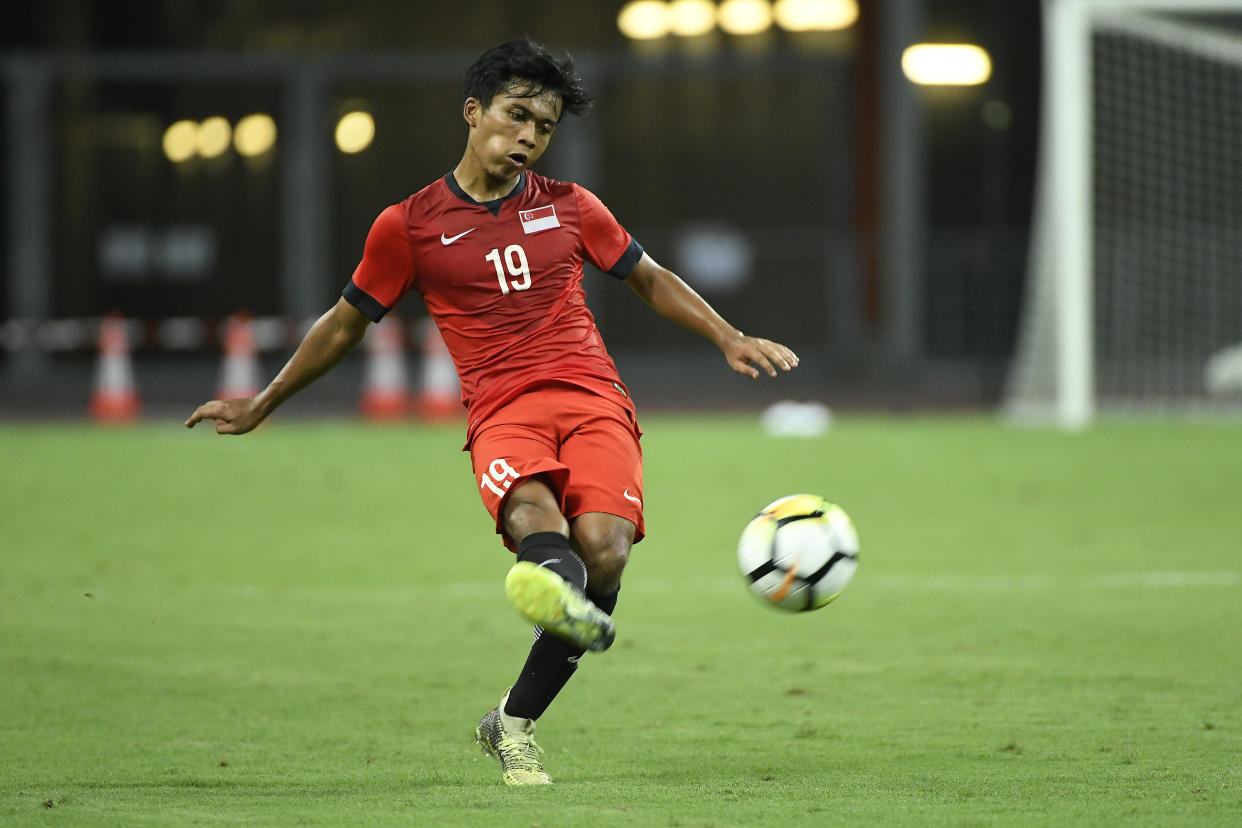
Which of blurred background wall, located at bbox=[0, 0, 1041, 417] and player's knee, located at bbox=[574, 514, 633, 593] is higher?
blurred background wall, located at bbox=[0, 0, 1041, 417]

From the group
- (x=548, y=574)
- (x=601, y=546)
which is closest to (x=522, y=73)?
(x=601, y=546)

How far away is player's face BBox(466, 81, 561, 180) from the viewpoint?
→ 5.30m

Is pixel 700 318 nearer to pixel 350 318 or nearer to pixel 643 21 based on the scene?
pixel 350 318

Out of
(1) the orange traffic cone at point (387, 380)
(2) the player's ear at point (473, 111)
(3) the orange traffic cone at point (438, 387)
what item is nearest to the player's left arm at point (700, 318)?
(2) the player's ear at point (473, 111)

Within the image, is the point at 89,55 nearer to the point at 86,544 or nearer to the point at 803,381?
the point at 803,381

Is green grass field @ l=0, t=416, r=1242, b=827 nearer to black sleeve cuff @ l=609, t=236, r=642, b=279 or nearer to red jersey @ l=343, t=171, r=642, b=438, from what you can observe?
red jersey @ l=343, t=171, r=642, b=438

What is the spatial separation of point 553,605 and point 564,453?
0.78 m

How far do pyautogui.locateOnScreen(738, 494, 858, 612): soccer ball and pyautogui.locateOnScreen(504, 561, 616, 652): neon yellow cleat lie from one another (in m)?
0.84

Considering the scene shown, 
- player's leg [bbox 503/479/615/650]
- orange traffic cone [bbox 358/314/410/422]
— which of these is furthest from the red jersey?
orange traffic cone [bbox 358/314/410/422]

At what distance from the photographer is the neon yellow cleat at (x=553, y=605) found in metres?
4.57

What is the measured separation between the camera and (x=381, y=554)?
10.1 metres

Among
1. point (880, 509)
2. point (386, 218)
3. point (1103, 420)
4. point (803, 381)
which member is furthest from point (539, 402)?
point (803, 381)

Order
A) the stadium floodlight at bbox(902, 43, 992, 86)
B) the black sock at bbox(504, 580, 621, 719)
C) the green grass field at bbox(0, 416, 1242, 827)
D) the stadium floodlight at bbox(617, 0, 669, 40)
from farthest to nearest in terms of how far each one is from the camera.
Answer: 1. the stadium floodlight at bbox(617, 0, 669, 40)
2. the stadium floodlight at bbox(902, 43, 992, 86)
3. the black sock at bbox(504, 580, 621, 719)
4. the green grass field at bbox(0, 416, 1242, 827)

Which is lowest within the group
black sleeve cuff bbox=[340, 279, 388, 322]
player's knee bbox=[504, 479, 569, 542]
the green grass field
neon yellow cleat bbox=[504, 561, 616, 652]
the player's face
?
the green grass field
